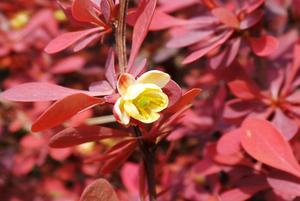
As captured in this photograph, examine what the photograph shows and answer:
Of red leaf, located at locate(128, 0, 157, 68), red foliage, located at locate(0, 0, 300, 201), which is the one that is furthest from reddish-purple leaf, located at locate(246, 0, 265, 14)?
red leaf, located at locate(128, 0, 157, 68)

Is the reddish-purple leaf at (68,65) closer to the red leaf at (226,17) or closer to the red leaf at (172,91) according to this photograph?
the red leaf at (226,17)

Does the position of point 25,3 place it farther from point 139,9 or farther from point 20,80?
point 139,9

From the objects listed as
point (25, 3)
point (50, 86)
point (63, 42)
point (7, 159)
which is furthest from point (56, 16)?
Answer: point (50, 86)

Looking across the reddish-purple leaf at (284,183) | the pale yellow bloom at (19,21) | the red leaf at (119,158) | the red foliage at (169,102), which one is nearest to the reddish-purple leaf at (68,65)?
the red foliage at (169,102)

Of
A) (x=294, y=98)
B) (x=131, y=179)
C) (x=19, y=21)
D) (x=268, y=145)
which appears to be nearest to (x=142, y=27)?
(x=268, y=145)

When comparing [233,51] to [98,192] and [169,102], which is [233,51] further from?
[98,192]

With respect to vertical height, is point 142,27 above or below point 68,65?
above

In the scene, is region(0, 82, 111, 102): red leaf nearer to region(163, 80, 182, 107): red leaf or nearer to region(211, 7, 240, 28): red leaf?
region(163, 80, 182, 107): red leaf
